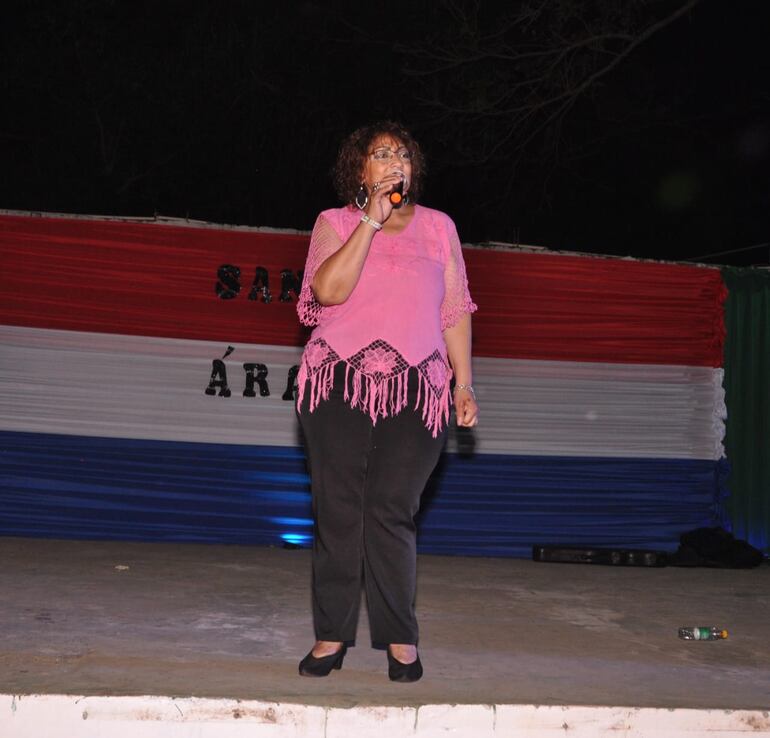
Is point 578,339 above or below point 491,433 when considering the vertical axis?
above

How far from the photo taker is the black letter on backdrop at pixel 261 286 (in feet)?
25.2

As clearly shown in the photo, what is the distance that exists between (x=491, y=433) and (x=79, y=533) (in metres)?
2.83

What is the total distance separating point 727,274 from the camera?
27.0ft

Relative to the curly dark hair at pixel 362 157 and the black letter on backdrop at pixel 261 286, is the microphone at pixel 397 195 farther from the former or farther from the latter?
the black letter on backdrop at pixel 261 286

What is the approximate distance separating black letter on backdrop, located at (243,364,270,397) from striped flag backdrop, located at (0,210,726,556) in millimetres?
19

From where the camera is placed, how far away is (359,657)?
13.1 feet

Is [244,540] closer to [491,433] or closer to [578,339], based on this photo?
[491,433]

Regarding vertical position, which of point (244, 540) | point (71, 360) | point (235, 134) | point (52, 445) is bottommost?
point (244, 540)

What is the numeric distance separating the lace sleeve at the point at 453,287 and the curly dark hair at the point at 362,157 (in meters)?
0.21

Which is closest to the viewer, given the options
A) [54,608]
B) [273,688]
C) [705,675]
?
[273,688]

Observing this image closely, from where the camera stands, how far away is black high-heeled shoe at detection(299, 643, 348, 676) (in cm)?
364

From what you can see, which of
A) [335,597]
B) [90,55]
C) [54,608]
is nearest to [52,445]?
[54,608]

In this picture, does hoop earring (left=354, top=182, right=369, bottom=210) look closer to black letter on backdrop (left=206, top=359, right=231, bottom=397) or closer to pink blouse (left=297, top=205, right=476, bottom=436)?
pink blouse (left=297, top=205, right=476, bottom=436)

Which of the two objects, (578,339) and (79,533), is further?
(578,339)
